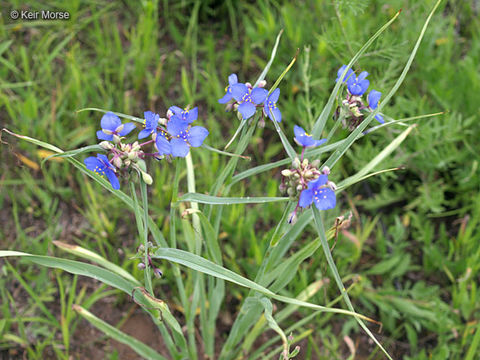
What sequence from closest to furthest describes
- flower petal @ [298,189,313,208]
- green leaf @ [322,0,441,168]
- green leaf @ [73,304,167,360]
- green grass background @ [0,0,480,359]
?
flower petal @ [298,189,313,208], green leaf @ [322,0,441,168], green leaf @ [73,304,167,360], green grass background @ [0,0,480,359]

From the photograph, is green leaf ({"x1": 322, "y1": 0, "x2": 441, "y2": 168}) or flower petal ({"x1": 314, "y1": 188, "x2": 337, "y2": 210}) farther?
green leaf ({"x1": 322, "y1": 0, "x2": 441, "y2": 168})

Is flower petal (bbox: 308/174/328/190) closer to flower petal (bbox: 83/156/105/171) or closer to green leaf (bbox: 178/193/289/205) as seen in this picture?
green leaf (bbox: 178/193/289/205)

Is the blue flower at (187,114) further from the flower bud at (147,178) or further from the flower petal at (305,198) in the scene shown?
the flower petal at (305,198)

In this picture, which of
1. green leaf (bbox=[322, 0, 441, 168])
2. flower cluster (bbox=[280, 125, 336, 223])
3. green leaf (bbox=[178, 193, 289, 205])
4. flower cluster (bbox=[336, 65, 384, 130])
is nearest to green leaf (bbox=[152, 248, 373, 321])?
green leaf (bbox=[178, 193, 289, 205])

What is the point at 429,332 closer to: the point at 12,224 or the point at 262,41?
the point at 262,41

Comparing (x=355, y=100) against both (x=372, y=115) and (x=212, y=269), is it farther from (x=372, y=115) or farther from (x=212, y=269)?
(x=212, y=269)

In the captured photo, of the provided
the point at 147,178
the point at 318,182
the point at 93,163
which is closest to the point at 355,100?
the point at 318,182

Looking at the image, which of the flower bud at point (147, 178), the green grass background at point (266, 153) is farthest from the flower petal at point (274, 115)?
the green grass background at point (266, 153)
